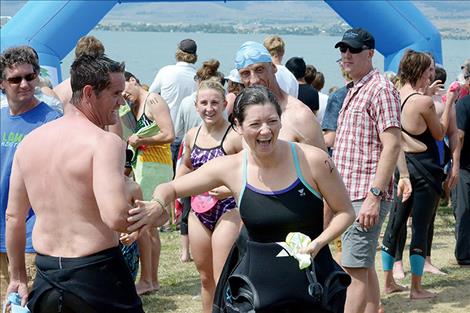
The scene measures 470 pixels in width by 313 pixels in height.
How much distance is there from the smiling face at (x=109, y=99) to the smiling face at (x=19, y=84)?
112 centimetres

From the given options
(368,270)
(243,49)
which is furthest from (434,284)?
(243,49)

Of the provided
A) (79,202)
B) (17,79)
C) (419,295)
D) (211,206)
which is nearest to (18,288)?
(79,202)

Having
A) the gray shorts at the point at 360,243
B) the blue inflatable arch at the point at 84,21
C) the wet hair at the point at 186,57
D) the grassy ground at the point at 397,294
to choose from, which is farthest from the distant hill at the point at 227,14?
the gray shorts at the point at 360,243

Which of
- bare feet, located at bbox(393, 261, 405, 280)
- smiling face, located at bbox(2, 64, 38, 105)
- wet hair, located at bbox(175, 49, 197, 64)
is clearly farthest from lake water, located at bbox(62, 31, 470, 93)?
smiling face, located at bbox(2, 64, 38, 105)

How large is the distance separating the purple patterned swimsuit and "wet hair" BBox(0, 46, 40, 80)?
125cm

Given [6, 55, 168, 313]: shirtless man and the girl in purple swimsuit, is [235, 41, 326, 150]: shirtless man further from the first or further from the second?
[6, 55, 168, 313]: shirtless man

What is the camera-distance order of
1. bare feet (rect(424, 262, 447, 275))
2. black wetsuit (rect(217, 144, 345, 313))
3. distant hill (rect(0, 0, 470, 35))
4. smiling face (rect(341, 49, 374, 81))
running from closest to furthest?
1. black wetsuit (rect(217, 144, 345, 313))
2. smiling face (rect(341, 49, 374, 81))
3. bare feet (rect(424, 262, 447, 275))
4. distant hill (rect(0, 0, 470, 35))

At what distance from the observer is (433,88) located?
6.80 metres

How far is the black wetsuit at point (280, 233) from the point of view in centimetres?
383

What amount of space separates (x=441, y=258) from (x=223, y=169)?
179 inches

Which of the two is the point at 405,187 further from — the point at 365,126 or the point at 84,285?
the point at 84,285

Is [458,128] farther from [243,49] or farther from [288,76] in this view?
[243,49]

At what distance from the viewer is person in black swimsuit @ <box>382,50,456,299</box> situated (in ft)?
20.9

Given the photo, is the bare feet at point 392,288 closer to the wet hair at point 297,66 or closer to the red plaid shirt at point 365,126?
the red plaid shirt at point 365,126
